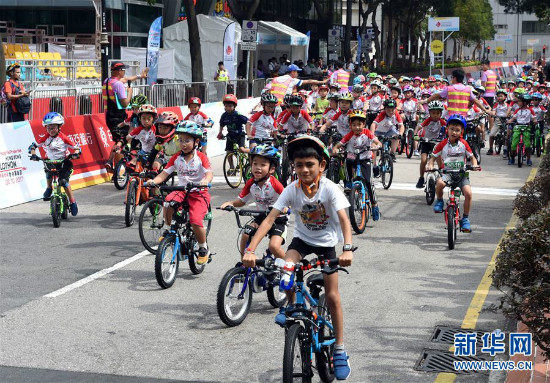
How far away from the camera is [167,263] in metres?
10.6

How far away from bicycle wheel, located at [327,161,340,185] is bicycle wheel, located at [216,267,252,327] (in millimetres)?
7463

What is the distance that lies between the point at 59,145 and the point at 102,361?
296 inches

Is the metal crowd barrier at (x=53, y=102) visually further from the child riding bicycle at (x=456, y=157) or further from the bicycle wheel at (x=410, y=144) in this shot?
the child riding bicycle at (x=456, y=157)

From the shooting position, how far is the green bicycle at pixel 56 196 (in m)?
14.3

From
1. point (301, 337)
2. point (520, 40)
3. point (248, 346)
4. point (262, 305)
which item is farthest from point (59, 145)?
point (520, 40)

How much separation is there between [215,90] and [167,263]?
19.4 meters

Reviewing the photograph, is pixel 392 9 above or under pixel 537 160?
above

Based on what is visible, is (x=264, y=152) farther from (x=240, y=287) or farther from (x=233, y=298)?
(x=233, y=298)

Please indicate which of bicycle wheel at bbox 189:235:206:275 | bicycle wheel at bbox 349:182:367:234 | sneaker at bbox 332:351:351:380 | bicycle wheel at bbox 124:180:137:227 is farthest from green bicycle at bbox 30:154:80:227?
sneaker at bbox 332:351:351:380

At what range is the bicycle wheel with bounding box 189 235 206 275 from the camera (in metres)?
10.9

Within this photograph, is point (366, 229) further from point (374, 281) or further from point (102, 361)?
point (102, 361)

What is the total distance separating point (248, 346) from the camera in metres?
Answer: 8.43

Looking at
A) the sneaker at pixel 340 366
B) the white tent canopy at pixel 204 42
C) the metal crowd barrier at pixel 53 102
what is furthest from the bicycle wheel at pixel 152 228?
the white tent canopy at pixel 204 42

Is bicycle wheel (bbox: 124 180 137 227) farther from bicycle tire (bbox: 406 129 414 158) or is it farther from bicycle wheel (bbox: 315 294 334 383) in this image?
bicycle tire (bbox: 406 129 414 158)
